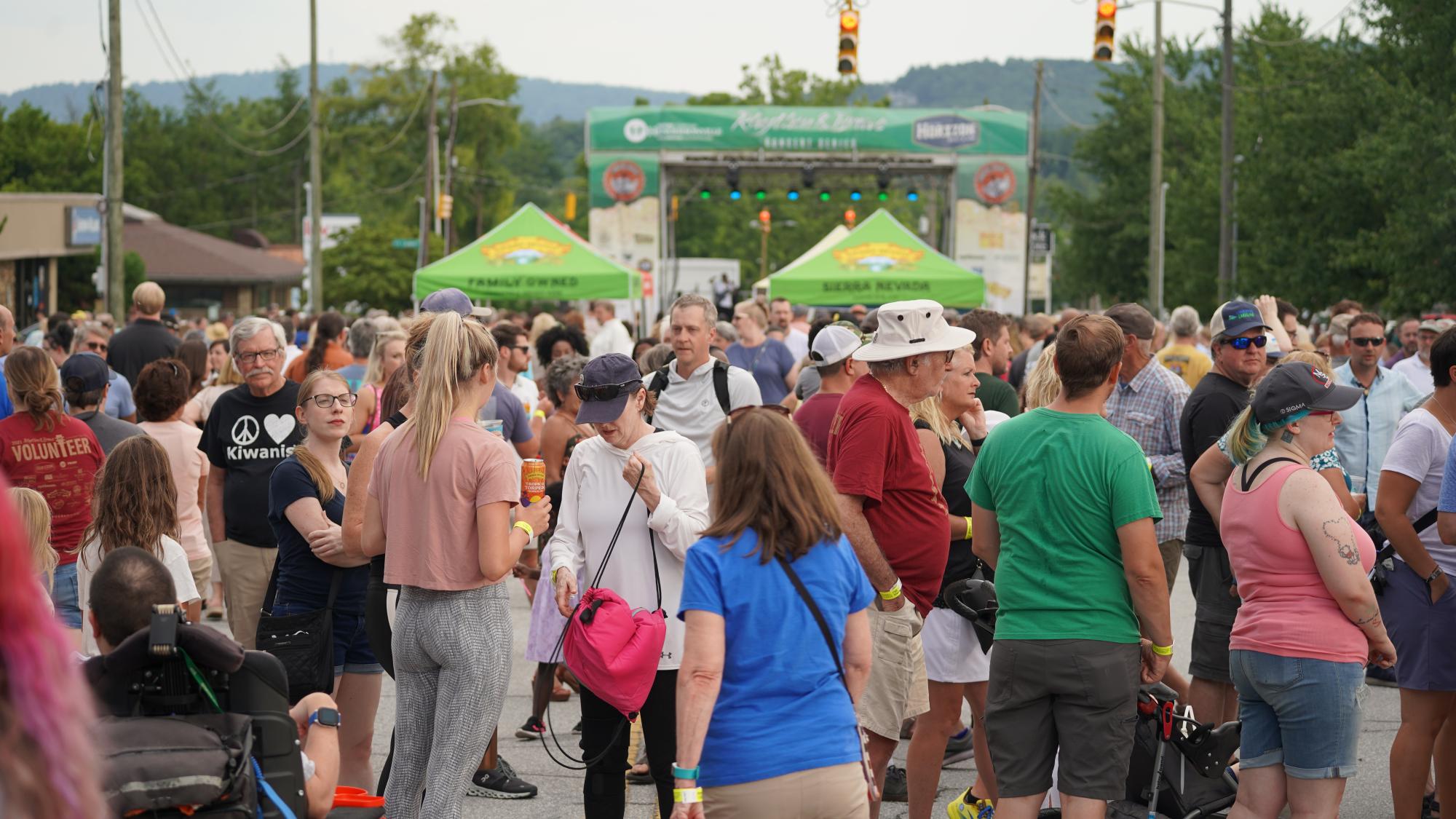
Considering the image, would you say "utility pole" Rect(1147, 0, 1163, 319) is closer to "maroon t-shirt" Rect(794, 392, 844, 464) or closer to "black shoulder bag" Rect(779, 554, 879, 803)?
"maroon t-shirt" Rect(794, 392, 844, 464)

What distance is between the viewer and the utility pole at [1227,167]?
81.0 ft

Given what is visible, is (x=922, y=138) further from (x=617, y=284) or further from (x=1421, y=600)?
(x=1421, y=600)

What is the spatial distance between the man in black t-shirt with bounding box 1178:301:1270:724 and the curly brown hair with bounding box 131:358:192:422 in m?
4.97

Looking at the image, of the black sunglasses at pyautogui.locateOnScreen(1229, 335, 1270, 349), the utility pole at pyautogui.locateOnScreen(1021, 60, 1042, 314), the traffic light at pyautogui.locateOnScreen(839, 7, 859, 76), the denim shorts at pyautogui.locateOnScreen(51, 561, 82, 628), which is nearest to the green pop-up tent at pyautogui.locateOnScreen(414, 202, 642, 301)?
the traffic light at pyautogui.locateOnScreen(839, 7, 859, 76)

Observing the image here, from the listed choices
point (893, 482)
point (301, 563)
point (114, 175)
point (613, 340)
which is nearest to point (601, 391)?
point (893, 482)

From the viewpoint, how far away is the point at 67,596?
605 cm

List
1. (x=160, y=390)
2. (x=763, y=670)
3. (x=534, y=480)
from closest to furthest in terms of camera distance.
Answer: (x=763, y=670), (x=534, y=480), (x=160, y=390)

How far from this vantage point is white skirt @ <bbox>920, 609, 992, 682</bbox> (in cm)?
555

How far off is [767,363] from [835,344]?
574 centimetres

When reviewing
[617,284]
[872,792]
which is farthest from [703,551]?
[617,284]

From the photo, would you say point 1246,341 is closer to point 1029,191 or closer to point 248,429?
point 248,429

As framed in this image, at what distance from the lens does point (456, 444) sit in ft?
Result: 14.4

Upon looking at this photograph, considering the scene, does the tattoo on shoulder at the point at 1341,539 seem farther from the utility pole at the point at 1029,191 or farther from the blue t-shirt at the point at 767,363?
the utility pole at the point at 1029,191

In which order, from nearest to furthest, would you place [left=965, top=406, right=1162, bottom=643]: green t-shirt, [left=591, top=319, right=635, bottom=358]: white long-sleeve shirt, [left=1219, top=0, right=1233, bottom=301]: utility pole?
[left=965, top=406, right=1162, bottom=643]: green t-shirt < [left=591, top=319, right=635, bottom=358]: white long-sleeve shirt < [left=1219, top=0, right=1233, bottom=301]: utility pole
